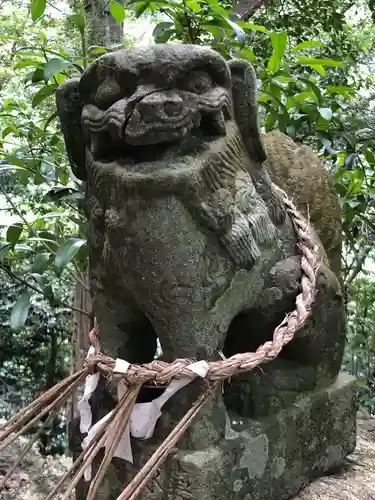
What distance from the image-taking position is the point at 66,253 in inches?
48.9

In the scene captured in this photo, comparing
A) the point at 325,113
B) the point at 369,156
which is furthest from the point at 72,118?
the point at 369,156

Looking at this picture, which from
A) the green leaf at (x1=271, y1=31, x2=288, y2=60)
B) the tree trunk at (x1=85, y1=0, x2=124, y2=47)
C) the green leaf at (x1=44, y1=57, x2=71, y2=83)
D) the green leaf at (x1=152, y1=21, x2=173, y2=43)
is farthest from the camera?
the tree trunk at (x1=85, y1=0, x2=124, y2=47)

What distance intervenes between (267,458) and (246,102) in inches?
23.4

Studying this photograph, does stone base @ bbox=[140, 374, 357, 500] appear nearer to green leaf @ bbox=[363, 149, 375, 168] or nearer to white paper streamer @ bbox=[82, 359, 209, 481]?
white paper streamer @ bbox=[82, 359, 209, 481]

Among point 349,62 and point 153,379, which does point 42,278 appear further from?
point 349,62

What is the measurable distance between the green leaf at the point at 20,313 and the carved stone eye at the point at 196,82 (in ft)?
2.21

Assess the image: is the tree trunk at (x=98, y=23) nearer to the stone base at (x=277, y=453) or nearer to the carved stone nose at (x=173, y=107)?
the carved stone nose at (x=173, y=107)

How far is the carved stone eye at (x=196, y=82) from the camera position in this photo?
871 millimetres

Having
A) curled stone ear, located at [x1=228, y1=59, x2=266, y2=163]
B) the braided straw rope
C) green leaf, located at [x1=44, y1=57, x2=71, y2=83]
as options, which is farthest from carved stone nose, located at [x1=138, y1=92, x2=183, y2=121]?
green leaf, located at [x1=44, y1=57, x2=71, y2=83]

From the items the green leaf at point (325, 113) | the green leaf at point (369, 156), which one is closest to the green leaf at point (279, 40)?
the green leaf at point (325, 113)

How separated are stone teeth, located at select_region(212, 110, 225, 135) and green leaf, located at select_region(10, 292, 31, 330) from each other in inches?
25.6

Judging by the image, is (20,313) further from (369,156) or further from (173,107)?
(369,156)

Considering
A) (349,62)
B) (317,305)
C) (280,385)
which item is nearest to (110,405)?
(280,385)

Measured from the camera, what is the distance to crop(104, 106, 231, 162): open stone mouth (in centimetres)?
84
